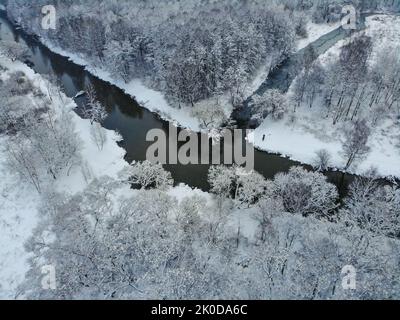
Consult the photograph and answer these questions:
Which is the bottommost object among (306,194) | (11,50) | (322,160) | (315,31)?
(322,160)

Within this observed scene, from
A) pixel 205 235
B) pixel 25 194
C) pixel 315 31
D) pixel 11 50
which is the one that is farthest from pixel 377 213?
pixel 11 50

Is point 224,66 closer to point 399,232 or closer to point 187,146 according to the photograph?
point 187,146

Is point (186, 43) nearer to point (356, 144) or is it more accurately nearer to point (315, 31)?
point (356, 144)

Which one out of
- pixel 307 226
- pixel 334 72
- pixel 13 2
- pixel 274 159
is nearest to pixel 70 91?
pixel 274 159

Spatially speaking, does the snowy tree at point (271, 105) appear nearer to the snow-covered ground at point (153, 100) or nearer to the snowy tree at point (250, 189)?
the snow-covered ground at point (153, 100)

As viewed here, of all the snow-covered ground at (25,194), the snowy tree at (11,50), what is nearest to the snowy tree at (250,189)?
the snow-covered ground at (25,194)
